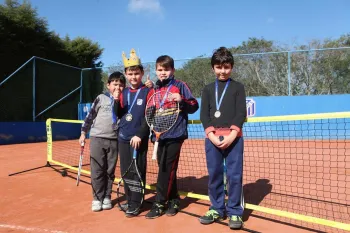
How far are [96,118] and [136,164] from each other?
105 centimetres

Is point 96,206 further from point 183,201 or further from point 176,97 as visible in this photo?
point 176,97

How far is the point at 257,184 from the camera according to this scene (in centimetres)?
532

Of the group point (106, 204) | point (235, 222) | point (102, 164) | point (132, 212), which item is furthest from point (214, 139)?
point (106, 204)

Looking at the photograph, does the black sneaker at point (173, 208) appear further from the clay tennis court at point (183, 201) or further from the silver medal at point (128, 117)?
the silver medal at point (128, 117)

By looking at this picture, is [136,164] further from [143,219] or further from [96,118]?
[96,118]

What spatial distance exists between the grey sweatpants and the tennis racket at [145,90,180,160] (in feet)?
2.78

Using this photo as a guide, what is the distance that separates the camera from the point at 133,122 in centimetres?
389

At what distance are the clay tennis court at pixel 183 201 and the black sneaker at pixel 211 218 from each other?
60 millimetres

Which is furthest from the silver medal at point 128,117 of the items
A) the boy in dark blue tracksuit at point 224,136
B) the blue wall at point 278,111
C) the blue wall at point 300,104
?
the blue wall at point 300,104

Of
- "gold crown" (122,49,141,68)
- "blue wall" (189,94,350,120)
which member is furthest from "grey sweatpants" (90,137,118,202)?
"blue wall" (189,94,350,120)

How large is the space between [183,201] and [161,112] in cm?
153

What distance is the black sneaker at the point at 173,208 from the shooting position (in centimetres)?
387

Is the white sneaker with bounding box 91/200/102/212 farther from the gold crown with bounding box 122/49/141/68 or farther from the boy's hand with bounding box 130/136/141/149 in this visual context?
the gold crown with bounding box 122/49/141/68

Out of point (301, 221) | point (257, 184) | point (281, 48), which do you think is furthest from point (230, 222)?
point (281, 48)
